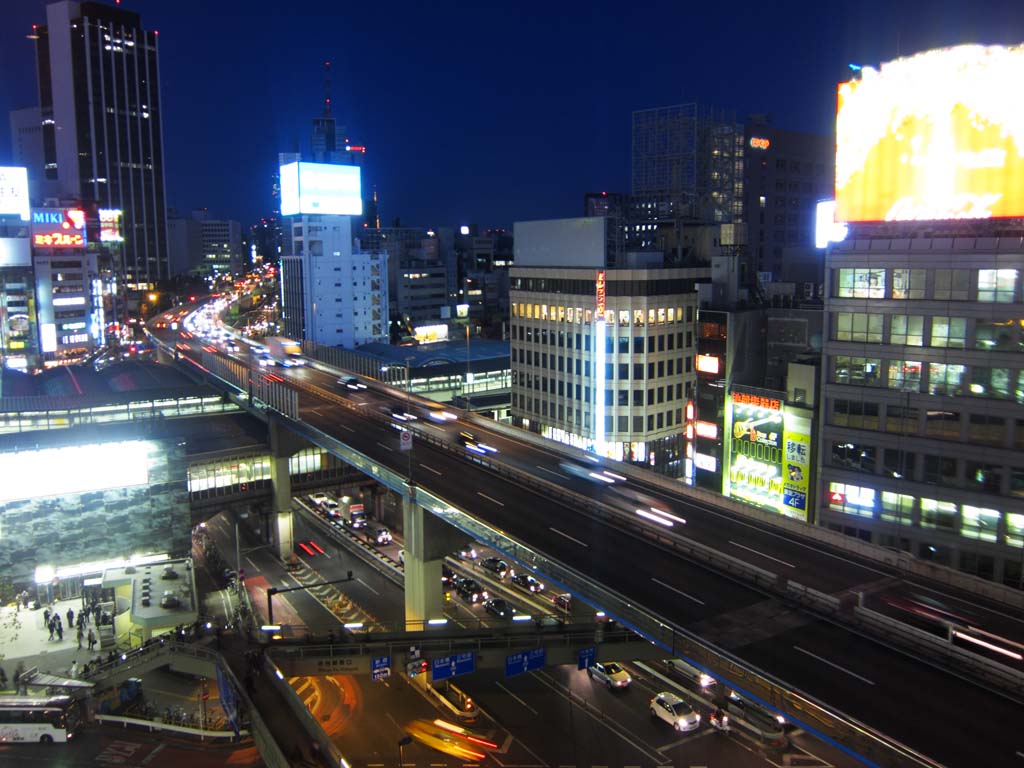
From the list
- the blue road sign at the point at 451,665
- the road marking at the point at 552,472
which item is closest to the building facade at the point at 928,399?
the road marking at the point at 552,472

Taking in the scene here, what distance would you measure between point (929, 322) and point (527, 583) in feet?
94.8

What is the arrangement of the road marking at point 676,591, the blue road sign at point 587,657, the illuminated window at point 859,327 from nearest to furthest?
the road marking at point 676,591 → the blue road sign at point 587,657 → the illuminated window at point 859,327

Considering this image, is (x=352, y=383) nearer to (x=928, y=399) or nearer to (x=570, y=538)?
(x=570, y=538)

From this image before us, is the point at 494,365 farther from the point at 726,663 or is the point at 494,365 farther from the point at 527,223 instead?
the point at 726,663

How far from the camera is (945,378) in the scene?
4297 centimetres

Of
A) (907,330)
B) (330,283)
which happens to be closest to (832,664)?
(907,330)

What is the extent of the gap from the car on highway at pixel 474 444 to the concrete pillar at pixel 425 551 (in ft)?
22.7

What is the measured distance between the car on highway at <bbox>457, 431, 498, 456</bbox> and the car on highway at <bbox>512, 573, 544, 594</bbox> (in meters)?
8.98

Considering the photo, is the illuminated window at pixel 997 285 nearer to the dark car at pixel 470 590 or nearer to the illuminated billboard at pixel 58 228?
the dark car at pixel 470 590

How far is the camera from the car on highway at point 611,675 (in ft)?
135

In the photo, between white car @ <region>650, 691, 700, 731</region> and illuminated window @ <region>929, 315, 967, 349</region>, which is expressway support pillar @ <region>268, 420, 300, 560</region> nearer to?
white car @ <region>650, 691, 700, 731</region>

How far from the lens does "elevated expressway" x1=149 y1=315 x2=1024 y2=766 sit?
21656mm

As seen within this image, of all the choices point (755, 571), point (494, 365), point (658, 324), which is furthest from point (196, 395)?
point (755, 571)

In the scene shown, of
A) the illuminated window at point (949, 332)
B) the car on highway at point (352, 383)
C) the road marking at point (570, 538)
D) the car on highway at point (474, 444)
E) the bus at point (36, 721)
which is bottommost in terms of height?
the bus at point (36, 721)
